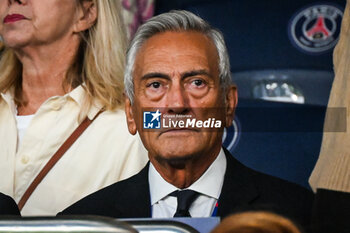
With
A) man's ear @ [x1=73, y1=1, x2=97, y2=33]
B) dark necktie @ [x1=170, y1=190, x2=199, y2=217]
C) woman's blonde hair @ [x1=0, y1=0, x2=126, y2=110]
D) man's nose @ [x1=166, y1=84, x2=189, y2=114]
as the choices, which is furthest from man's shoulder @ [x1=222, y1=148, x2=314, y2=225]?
man's ear @ [x1=73, y1=1, x2=97, y2=33]

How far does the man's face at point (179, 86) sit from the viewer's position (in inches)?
91.9

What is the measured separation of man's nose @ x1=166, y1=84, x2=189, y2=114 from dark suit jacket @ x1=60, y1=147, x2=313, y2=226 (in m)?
0.23

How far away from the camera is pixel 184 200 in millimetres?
2340

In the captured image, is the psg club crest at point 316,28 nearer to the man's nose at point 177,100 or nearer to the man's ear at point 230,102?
the man's ear at point 230,102

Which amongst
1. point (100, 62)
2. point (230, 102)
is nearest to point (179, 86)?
point (230, 102)

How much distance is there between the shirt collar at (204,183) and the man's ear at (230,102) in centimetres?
11

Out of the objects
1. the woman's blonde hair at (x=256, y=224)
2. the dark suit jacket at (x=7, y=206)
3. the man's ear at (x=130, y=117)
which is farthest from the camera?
the man's ear at (x=130, y=117)

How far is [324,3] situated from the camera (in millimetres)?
2584

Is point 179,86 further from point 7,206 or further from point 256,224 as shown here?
point 256,224

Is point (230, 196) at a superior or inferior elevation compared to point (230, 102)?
inferior

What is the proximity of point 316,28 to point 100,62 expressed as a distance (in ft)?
2.50

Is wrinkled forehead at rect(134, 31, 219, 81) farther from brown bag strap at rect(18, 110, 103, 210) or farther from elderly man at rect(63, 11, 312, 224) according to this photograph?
brown bag strap at rect(18, 110, 103, 210)

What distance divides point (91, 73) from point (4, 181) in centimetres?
47

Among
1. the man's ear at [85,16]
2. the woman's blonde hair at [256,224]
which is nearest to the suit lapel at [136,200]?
the man's ear at [85,16]
